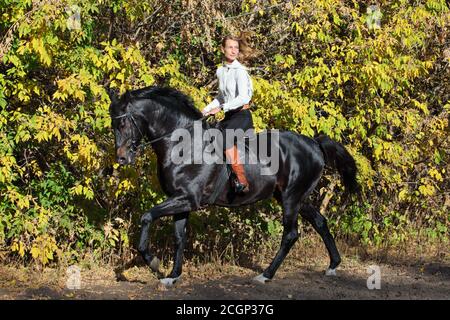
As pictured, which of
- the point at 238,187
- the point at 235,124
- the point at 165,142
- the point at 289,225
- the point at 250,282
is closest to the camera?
the point at 165,142

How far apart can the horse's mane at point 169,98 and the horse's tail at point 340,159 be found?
1.97 meters

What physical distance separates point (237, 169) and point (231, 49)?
1410 millimetres

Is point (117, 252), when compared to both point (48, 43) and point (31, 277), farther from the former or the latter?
point (48, 43)

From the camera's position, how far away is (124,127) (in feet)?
26.6

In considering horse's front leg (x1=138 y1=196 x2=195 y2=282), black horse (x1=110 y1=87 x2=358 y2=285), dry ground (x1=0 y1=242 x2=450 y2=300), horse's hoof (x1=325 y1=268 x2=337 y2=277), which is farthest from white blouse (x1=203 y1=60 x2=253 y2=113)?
horse's hoof (x1=325 y1=268 x2=337 y2=277)

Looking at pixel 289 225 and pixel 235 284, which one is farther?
pixel 289 225

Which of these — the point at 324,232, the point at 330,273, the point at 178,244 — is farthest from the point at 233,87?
the point at 330,273

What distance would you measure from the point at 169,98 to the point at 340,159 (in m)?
2.63

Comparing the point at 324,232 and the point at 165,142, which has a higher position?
the point at 165,142

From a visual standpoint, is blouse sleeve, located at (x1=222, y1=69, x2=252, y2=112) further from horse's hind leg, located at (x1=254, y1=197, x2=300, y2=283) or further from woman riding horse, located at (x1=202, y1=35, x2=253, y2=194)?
horse's hind leg, located at (x1=254, y1=197, x2=300, y2=283)

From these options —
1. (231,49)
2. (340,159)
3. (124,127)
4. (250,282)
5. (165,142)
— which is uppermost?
(231,49)

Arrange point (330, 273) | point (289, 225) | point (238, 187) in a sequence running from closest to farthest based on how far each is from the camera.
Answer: point (238, 187) < point (289, 225) < point (330, 273)

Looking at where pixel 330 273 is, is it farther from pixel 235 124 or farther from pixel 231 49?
pixel 231 49
